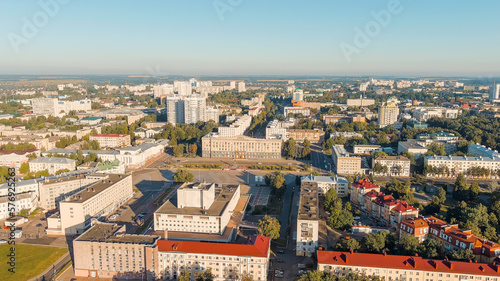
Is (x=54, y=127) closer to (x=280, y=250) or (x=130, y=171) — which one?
(x=130, y=171)

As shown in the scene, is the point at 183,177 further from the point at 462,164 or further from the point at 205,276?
the point at 462,164

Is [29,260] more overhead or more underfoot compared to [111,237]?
more underfoot

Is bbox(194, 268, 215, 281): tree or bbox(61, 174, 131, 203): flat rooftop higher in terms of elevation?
bbox(61, 174, 131, 203): flat rooftop

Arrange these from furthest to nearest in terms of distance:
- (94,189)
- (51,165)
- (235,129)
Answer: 1. (235,129)
2. (51,165)
3. (94,189)

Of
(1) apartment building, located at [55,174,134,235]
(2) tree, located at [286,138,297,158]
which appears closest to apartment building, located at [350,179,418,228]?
(2) tree, located at [286,138,297,158]

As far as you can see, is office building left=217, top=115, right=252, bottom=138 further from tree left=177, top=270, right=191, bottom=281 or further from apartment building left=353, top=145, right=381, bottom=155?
tree left=177, top=270, right=191, bottom=281

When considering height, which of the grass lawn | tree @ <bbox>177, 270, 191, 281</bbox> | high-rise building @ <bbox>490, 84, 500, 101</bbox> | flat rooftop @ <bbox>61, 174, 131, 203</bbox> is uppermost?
high-rise building @ <bbox>490, 84, 500, 101</bbox>

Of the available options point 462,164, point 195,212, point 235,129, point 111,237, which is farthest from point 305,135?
point 111,237
